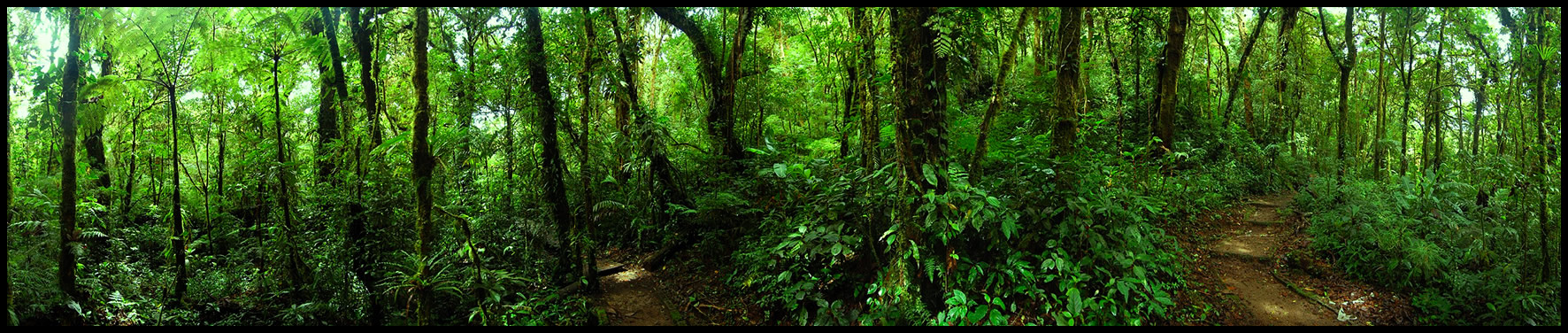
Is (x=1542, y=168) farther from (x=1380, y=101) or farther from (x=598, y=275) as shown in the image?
(x=598, y=275)

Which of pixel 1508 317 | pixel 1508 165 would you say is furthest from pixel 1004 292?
pixel 1508 165

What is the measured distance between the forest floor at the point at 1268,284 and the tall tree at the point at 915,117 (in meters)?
2.57

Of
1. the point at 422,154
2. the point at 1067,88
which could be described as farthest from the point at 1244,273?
the point at 422,154

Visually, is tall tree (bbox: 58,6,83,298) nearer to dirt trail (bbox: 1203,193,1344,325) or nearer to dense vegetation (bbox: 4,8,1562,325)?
dense vegetation (bbox: 4,8,1562,325)

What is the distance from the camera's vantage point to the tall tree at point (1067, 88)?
6477 mm

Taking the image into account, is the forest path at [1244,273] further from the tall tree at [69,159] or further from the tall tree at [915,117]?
the tall tree at [69,159]

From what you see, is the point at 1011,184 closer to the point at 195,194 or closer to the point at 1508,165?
the point at 1508,165

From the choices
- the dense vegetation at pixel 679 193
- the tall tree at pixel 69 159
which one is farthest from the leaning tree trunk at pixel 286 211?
the tall tree at pixel 69 159

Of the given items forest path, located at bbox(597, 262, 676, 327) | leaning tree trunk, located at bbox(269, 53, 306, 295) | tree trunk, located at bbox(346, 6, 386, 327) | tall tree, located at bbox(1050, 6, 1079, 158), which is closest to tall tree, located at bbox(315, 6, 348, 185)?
tree trunk, located at bbox(346, 6, 386, 327)

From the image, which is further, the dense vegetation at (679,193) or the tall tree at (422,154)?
the dense vegetation at (679,193)

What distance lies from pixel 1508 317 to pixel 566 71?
30.2ft

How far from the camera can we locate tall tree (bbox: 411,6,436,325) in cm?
507

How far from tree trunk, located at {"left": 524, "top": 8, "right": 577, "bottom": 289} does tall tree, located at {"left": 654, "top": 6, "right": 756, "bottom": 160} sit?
3.63 meters

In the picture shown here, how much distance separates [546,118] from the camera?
6.54 m
